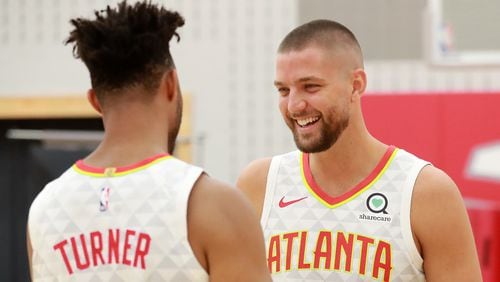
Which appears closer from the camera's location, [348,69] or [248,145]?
[348,69]

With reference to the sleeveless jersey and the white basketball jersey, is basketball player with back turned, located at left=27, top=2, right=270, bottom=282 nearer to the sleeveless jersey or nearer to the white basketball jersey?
the white basketball jersey

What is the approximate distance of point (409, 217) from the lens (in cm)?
317

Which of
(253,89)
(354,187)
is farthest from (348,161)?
(253,89)

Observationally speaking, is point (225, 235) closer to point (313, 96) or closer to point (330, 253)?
point (330, 253)

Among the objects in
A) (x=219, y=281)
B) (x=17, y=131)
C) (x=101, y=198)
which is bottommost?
(x=17, y=131)

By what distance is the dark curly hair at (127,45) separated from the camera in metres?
2.31

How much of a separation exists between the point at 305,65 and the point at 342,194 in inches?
17.8

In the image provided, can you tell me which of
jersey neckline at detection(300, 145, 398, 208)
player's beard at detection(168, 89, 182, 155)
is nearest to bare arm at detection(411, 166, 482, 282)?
jersey neckline at detection(300, 145, 398, 208)

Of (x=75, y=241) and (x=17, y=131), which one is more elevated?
→ (x=75, y=241)

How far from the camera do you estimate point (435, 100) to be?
7105 millimetres

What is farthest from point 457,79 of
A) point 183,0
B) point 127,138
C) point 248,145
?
point 127,138

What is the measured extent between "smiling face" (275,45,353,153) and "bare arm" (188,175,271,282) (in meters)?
1.03

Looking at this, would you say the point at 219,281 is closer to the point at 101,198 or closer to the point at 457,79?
the point at 101,198

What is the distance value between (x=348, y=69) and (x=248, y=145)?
532cm
